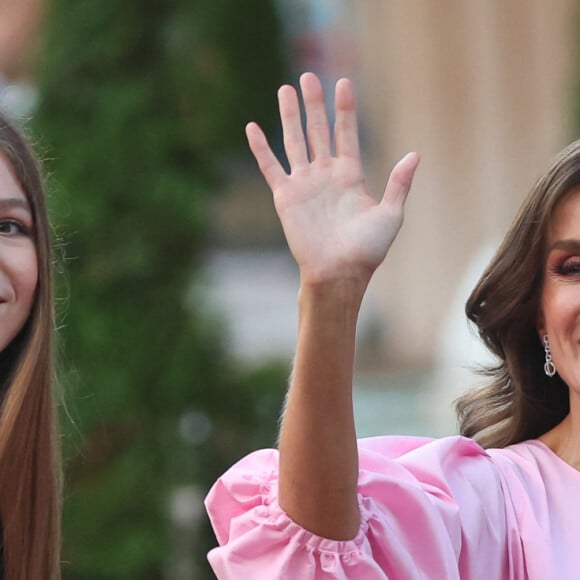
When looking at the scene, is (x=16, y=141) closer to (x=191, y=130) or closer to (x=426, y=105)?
(x=191, y=130)

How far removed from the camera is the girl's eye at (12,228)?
267 cm

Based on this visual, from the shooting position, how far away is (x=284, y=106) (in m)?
2.31

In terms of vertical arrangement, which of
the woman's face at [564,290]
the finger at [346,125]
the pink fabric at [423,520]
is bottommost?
the pink fabric at [423,520]

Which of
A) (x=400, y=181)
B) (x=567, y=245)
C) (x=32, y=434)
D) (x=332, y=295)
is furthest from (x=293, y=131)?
(x=32, y=434)

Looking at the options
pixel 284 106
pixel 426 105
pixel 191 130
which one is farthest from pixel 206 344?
pixel 426 105

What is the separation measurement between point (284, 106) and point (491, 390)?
83cm

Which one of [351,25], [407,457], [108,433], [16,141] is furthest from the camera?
[351,25]

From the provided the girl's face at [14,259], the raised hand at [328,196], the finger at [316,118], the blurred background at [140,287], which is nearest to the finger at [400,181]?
the raised hand at [328,196]

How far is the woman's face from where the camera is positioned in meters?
2.54

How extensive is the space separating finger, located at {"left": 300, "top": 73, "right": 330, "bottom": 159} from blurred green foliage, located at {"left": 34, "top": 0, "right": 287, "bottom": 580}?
3617mm

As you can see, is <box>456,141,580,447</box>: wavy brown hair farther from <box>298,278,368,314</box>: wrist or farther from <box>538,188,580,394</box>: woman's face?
<box>298,278,368,314</box>: wrist

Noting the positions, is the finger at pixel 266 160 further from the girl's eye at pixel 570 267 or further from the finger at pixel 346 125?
the girl's eye at pixel 570 267

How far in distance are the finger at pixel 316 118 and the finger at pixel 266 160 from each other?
0.22 ft

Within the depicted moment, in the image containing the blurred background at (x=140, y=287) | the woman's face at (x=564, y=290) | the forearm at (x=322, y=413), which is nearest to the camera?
the forearm at (x=322, y=413)
